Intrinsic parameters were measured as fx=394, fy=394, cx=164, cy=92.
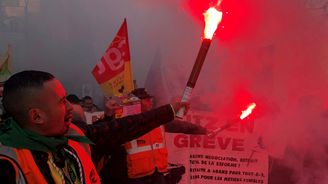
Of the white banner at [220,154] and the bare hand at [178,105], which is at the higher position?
the bare hand at [178,105]

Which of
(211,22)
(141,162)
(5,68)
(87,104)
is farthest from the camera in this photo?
(87,104)

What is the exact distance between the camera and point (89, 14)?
5.28 m

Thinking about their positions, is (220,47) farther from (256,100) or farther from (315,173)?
(315,173)

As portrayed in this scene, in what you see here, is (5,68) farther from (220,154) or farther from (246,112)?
(246,112)

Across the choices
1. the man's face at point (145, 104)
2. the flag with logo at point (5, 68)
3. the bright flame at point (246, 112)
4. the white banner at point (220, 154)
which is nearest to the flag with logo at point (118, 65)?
the man's face at point (145, 104)

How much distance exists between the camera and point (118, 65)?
4.70m

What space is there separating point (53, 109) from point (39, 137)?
151 millimetres

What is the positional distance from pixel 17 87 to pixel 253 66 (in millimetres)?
3197

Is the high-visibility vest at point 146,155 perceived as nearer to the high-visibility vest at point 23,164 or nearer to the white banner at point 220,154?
the white banner at point 220,154

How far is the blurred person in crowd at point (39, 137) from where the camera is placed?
171 centimetres

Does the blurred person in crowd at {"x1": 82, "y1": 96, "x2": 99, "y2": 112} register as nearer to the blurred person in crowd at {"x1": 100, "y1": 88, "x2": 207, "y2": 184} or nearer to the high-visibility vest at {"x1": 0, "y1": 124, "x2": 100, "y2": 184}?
the blurred person in crowd at {"x1": 100, "y1": 88, "x2": 207, "y2": 184}

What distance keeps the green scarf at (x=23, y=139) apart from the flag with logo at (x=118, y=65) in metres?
2.87

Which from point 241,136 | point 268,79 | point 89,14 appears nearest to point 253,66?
point 268,79

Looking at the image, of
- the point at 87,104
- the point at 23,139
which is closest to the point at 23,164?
the point at 23,139
